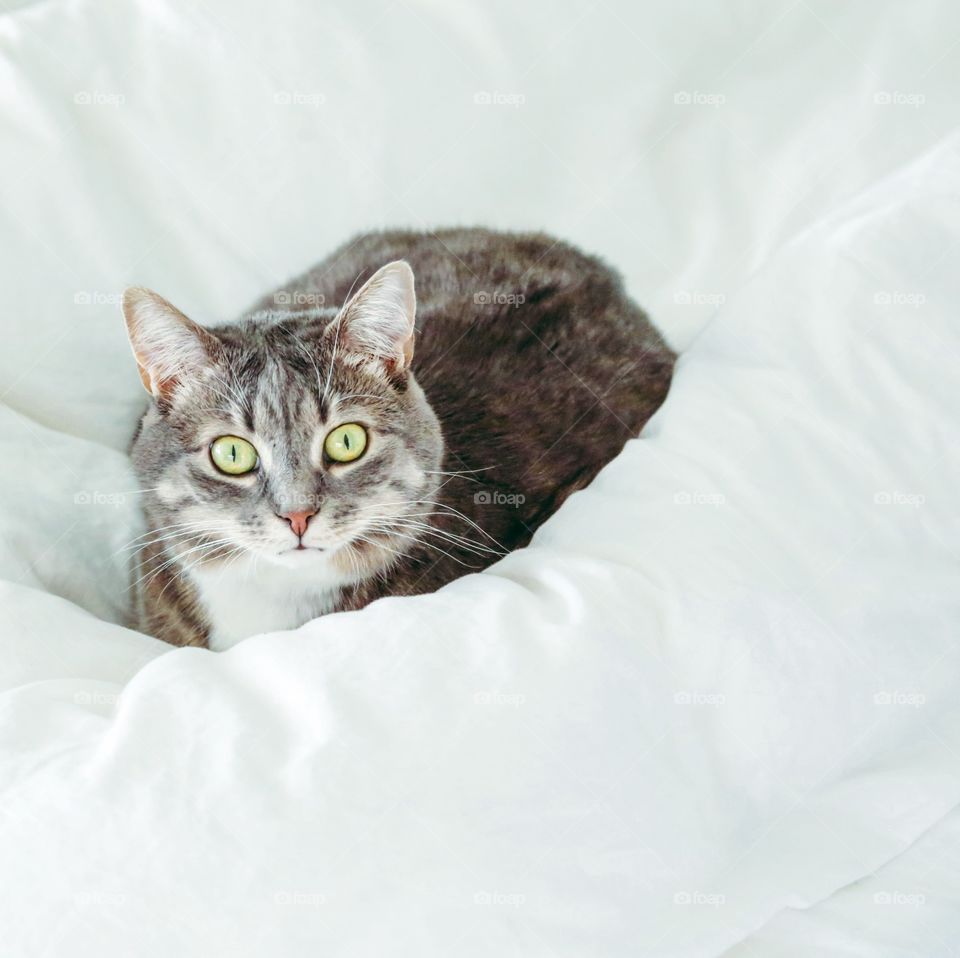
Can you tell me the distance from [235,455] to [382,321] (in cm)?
27

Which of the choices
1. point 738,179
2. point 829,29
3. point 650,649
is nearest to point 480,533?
point 650,649

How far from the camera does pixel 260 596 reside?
4.81ft

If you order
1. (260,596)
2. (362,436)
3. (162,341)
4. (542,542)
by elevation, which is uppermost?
(162,341)

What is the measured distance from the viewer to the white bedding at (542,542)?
3.26ft

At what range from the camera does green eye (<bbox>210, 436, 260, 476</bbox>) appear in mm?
1354

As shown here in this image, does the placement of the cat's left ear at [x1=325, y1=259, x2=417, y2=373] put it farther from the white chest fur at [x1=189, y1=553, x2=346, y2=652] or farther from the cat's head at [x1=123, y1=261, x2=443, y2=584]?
the white chest fur at [x1=189, y1=553, x2=346, y2=652]

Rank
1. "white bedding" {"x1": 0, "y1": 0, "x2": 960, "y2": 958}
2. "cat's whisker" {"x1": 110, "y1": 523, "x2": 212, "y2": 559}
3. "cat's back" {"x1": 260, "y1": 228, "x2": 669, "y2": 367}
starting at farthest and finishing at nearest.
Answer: "cat's back" {"x1": 260, "y1": 228, "x2": 669, "y2": 367}, "cat's whisker" {"x1": 110, "y1": 523, "x2": 212, "y2": 559}, "white bedding" {"x1": 0, "y1": 0, "x2": 960, "y2": 958}

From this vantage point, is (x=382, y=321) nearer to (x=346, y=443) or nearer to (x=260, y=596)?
(x=346, y=443)

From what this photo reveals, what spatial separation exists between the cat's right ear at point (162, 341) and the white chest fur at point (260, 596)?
0.27 metres

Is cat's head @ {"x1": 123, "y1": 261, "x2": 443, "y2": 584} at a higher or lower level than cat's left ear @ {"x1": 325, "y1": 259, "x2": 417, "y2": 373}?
lower

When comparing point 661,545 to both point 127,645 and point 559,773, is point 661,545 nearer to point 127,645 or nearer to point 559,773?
point 559,773

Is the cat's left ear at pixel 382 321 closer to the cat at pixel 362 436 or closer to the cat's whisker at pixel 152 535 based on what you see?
the cat at pixel 362 436

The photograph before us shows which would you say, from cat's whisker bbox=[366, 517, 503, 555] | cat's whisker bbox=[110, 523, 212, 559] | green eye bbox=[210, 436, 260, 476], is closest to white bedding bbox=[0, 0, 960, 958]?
cat's whisker bbox=[110, 523, 212, 559]

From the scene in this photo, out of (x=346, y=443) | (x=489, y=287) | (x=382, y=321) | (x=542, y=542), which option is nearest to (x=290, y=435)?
(x=346, y=443)
